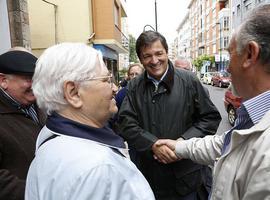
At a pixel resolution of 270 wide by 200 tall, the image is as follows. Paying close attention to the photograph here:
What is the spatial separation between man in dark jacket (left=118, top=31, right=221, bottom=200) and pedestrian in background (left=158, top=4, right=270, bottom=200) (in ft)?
3.46

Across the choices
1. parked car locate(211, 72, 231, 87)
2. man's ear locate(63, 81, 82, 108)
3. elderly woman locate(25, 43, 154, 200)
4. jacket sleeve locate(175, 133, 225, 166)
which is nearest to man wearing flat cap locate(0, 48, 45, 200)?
elderly woman locate(25, 43, 154, 200)

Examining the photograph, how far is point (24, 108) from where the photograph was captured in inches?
97.3

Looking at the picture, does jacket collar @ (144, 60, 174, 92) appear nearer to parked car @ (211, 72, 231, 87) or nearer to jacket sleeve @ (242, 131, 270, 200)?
jacket sleeve @ (242, 131, 270, 200)

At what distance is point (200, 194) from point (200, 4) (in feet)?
255

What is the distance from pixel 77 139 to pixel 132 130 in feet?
4.69

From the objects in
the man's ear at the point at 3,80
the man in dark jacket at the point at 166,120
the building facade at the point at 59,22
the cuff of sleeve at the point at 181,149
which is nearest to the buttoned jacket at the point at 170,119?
the man in dark jacket at the point at 166,120

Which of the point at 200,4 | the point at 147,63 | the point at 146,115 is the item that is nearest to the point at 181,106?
the point at 146,115

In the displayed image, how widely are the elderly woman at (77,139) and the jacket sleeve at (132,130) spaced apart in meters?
1.05

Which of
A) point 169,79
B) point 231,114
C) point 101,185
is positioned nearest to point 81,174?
point 101,185

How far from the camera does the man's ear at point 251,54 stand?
1.41 meters

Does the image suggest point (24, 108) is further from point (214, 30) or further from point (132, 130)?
→ point (214, 30)

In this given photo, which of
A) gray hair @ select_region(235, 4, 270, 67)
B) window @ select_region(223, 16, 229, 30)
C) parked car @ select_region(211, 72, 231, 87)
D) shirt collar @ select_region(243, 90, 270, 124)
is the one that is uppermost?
window @ select_region(223, 16, 229, 30)

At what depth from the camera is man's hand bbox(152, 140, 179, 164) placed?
2432mm

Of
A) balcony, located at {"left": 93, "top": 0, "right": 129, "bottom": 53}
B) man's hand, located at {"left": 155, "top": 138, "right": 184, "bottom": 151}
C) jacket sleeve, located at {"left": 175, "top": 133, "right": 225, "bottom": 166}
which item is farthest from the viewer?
balcony, located at {"left": 93, "top": 0, "right": 129, "bottom": 53}
